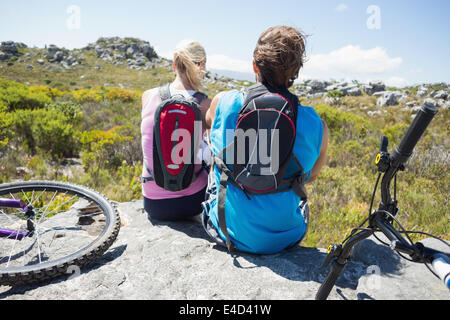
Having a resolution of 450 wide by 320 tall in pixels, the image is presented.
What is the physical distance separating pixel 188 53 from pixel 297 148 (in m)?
1.41

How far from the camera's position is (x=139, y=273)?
1.81 meters

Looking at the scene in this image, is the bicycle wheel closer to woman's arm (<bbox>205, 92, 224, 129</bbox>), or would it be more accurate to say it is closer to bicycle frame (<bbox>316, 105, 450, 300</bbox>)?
woman's arm (<bbox>205, 92, 224, 129</bbox>)

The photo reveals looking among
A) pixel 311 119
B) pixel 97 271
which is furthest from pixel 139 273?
pixel 311 119

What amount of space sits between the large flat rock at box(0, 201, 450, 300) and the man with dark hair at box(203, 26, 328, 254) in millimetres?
185

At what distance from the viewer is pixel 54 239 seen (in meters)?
2.41

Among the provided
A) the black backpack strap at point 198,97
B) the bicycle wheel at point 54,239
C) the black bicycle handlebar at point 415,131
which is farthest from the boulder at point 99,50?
the black bicycle handlebar at point 415,131

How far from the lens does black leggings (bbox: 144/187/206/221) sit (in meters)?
2.60

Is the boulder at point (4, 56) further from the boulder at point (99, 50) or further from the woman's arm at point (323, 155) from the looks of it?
the woman's arm at point (323, 155)

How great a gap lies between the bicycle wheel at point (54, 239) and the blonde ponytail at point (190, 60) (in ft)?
4.65

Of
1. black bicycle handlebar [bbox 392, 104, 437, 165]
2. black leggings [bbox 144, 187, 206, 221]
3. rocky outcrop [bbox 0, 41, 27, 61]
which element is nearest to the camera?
black bicycle handlebar [bbox 392, 104, 437, 165]

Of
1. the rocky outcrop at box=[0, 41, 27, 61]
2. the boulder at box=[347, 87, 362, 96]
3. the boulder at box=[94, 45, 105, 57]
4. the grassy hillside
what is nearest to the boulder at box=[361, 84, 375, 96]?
the boulder at box=[347, 87, 362, 96]

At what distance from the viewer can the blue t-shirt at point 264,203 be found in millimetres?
1800

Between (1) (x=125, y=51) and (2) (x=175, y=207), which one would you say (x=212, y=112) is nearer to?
(2) (x=175, y=207)

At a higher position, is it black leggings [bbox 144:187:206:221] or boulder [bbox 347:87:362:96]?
boulder [bbox 347:87:362:96]
